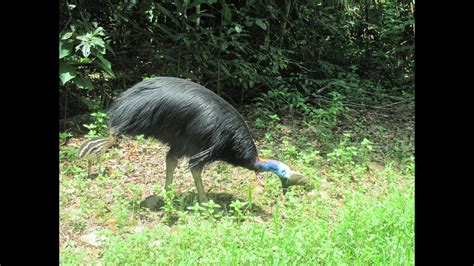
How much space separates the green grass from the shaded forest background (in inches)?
32.5

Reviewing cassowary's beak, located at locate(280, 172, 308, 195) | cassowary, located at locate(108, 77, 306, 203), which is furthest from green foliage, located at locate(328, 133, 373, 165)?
cassowary, located at locate(108, 77, 306, 203)

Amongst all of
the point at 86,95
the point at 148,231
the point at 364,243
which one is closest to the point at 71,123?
the point at 86,95

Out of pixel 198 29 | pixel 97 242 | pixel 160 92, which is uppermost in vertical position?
pixel 198 29

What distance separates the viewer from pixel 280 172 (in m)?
4.24

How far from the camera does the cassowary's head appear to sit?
4203 millimetres

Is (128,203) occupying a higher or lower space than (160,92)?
lower

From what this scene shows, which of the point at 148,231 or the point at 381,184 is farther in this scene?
the point at 381,184

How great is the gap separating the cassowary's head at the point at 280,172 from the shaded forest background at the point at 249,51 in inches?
63.2

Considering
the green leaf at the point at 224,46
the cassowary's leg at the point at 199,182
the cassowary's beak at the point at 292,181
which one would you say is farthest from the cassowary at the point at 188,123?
the green leaf at the point at 224,46

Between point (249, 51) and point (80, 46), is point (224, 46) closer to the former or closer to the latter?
point (249, 51)

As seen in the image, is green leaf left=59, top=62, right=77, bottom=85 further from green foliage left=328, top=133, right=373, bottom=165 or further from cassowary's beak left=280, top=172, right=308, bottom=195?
green foliage left=328, top=133, right=373, bottom=165
